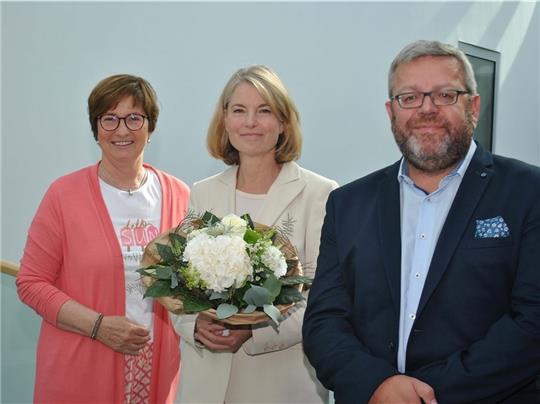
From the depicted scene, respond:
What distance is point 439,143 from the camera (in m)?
2.20

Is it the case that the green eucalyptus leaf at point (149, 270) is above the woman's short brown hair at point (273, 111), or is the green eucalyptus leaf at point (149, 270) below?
below

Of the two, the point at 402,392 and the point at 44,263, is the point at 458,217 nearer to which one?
the point at 402,392

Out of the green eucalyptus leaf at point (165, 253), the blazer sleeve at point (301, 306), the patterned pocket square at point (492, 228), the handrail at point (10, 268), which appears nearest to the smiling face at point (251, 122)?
the blazer sleeve at point (301, 306)

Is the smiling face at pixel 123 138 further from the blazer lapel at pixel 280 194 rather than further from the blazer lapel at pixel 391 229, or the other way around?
the blazer lapel at pixel 391 229

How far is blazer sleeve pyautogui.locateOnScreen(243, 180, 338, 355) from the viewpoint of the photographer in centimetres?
272

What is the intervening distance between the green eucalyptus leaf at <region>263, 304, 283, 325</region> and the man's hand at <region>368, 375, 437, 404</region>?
396 mm

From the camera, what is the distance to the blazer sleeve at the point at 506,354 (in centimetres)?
199

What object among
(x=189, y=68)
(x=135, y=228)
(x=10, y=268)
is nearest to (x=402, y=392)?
(x=135, y=228)

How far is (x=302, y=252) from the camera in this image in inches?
113

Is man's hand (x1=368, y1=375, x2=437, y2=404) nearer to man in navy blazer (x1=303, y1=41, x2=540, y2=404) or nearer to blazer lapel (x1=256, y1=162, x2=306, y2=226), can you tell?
man in navy blazer (x1=303, y1=41, x2=540, y2=404)

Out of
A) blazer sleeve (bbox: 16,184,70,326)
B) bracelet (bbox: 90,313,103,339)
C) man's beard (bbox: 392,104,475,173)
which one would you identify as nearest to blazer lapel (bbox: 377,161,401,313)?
man's beard (bbox: 392,104,475,173)

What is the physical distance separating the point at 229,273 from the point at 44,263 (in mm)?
1149

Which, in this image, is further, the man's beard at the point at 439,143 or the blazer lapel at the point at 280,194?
the blazer lapel at the point at 280,194

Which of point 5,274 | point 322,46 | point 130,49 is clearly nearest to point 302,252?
point 5,274
